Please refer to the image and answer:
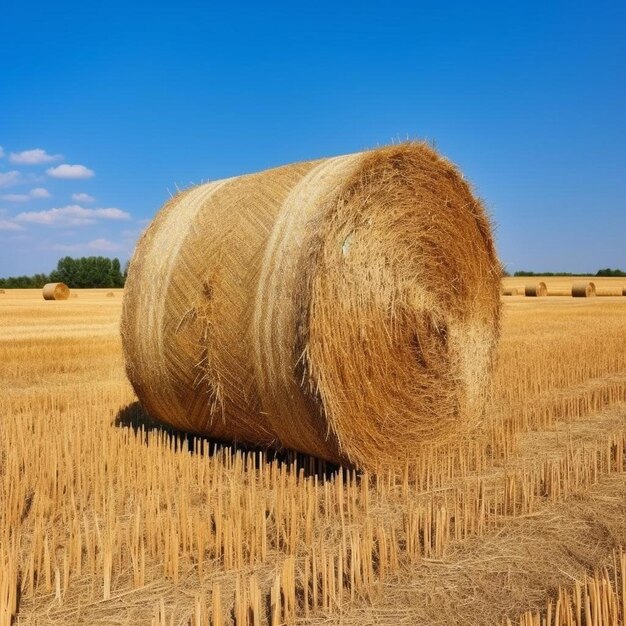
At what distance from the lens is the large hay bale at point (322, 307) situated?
513 centimetres

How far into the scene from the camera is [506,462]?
19.1 ft

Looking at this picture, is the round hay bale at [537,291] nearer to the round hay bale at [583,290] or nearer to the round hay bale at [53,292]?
the round hay bale at [583,290]

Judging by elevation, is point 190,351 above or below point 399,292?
below

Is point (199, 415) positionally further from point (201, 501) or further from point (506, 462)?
point (506, 462)

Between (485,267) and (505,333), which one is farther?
(505,333)

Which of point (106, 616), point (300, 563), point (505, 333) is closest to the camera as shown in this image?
point (106, 616)

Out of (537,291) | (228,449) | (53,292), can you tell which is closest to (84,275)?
(53,292)

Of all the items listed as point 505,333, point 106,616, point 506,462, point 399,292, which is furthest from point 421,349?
point 505,333

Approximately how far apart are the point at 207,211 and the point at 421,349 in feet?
7.66

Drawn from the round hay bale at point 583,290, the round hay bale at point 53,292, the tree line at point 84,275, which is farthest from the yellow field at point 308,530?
the tree line at point 84,275

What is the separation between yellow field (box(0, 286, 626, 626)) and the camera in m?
3.30

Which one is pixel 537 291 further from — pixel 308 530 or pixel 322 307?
pixel 308 530

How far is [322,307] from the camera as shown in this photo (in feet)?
16.4

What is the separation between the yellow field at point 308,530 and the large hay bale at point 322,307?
40 centimetres
